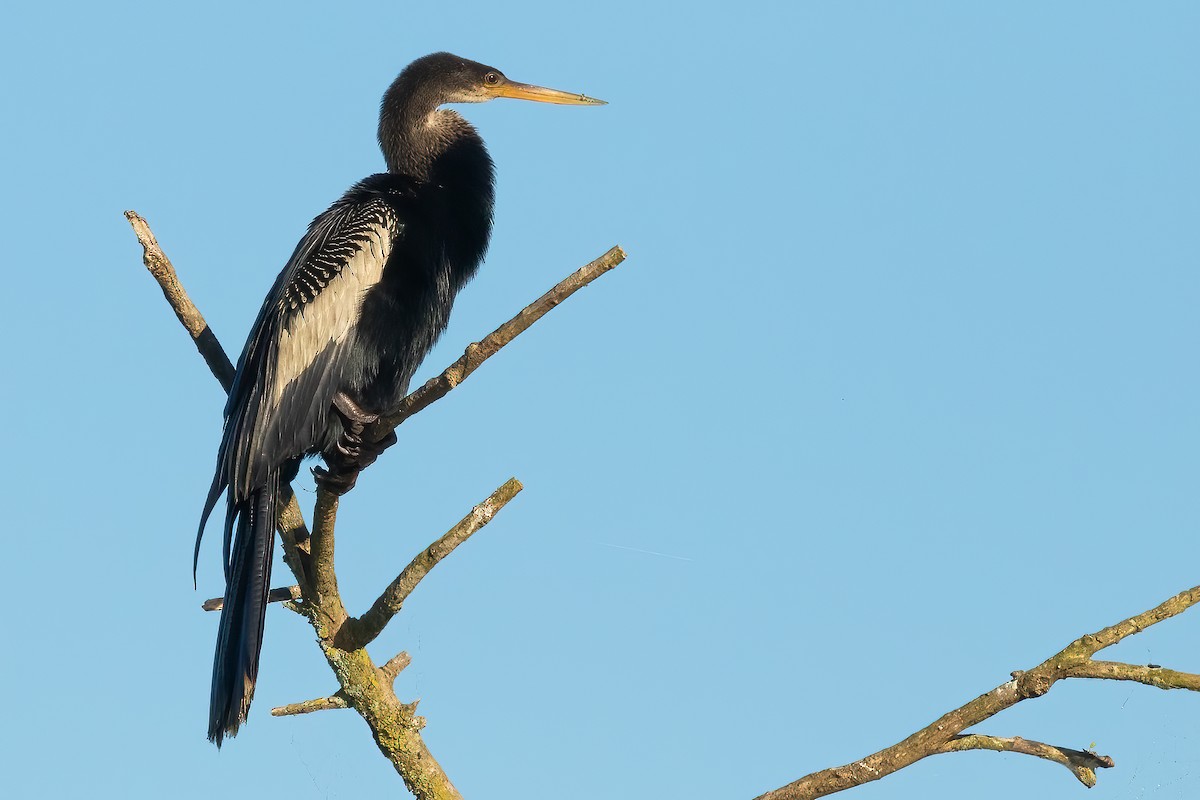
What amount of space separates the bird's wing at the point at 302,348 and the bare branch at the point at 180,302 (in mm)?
106

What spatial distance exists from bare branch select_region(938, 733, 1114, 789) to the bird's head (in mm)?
3388

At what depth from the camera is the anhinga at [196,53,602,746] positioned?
13.5 ft

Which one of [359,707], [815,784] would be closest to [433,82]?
[359,707]

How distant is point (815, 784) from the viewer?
321cm

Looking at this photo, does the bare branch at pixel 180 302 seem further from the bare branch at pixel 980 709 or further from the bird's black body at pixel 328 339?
the bare branch at pixel 980 709

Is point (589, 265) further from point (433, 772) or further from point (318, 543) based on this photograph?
point (433, 772)

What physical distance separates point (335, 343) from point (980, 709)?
2.49 metres

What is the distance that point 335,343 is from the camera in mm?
4523

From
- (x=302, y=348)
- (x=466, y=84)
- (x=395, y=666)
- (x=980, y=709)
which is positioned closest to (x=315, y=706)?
(x=395, y=666)

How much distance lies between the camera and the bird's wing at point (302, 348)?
4297 mm

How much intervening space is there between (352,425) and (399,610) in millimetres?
923

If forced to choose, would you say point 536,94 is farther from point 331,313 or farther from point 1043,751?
point 1043,751

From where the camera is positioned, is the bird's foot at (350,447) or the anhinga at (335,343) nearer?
the anhinga at (335,343)

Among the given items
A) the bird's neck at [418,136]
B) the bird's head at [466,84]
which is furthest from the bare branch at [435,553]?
the bird's head at [466,84]
